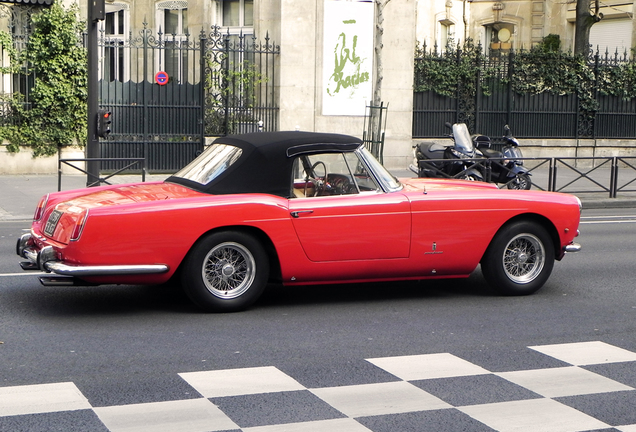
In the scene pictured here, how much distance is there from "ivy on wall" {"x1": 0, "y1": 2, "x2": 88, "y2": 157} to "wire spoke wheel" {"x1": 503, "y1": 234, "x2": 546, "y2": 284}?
14.8 meters

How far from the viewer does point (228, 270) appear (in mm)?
7176

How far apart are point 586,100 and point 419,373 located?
71.6ft

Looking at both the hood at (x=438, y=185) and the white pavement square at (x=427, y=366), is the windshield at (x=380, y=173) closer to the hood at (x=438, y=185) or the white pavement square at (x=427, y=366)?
the hood at (x=438, y=185)

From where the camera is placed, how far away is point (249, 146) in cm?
768

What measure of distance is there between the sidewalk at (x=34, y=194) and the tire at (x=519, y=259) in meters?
8.48

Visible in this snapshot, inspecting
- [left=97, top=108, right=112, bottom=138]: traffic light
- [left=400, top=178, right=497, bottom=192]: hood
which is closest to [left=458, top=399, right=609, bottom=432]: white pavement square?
[left=400, top=178, right=497, bottom=192]: hood

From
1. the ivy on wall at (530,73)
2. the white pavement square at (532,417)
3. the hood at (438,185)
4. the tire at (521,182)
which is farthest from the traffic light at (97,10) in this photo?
the white pavement square at (532,417)

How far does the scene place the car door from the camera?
24.2 feet

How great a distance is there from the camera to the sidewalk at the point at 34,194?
1476 centimetres

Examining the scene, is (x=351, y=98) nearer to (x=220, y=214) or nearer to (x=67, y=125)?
(x=67, y=125)

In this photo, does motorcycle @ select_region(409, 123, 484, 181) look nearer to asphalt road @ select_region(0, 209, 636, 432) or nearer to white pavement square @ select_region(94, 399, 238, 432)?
asphalt road @ select_region(0, 209, 636, 432)

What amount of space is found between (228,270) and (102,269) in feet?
3.27

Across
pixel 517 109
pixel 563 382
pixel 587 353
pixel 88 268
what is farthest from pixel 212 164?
pixel 517 109

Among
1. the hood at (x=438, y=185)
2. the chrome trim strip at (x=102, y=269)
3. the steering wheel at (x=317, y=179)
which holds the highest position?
the steering wheel at (x=317, y=179)
